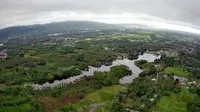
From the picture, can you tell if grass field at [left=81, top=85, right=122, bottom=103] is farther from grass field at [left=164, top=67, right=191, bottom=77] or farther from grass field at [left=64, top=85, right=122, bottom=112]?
grass field at [left=164, top=67, right=191, bottom=77]

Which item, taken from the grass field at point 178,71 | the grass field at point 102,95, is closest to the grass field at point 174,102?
the grass field at point 102,95

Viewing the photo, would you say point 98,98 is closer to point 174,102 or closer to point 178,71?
point 174,102

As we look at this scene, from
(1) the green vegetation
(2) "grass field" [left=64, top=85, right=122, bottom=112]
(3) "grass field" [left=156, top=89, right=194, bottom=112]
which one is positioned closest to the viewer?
(3) "grass field" [left=156, top=89, right=194, bottom=112]

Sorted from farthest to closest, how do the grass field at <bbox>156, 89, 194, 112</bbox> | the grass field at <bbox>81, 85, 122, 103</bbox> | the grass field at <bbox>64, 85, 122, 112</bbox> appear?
the grass field at <bbox>81, 85, 122, 103</bbox> → the grass field at <bbox>64, 85, 122, 112</bbox> → the grass field at <bbox>156, 89, 194, 112</bbox>

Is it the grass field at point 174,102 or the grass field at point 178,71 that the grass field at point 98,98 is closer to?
the grass field at point 174,102

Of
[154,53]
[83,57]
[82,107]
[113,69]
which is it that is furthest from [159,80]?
[154,53]

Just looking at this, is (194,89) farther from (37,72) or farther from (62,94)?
(37,72)

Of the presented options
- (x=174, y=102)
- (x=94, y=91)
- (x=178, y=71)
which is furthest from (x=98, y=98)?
(x=178, y=71)

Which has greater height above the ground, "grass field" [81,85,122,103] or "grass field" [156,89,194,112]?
"grass field" [156,89,194,112]

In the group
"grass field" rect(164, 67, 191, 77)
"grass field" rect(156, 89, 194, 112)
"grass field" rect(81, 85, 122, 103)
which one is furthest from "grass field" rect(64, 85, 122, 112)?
"grass field" rect(164, 67, 191, 77)
